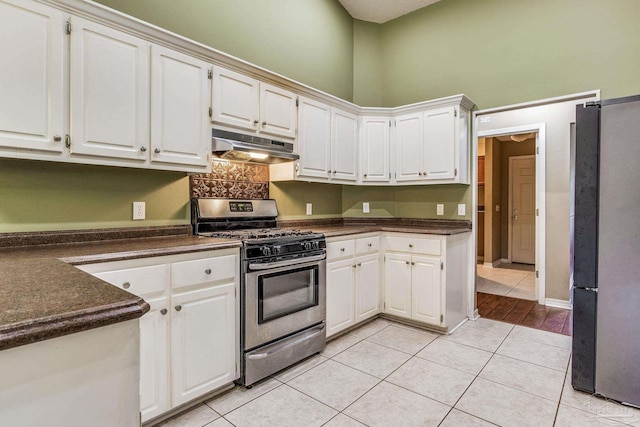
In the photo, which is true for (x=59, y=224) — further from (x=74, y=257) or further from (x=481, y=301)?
(x=481, y=301)

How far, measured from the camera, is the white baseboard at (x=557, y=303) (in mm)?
4039

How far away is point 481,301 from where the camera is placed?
4301mm

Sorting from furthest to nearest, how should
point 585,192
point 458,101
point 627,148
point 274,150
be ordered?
1. point 458,101
2. point 274,150
3. point 585,192
4. point 627,148

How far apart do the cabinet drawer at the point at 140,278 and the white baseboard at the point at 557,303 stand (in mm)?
4361

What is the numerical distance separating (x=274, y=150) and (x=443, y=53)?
2.46 metres

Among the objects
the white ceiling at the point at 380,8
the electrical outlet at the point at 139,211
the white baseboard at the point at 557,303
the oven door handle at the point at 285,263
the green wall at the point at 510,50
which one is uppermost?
the white ceiling at the point at 380,8

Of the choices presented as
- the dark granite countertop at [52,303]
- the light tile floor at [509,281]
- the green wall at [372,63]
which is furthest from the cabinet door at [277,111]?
the light tile floor at [509,281]

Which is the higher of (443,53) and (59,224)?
(443,53)

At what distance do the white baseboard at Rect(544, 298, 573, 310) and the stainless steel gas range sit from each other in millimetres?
3083

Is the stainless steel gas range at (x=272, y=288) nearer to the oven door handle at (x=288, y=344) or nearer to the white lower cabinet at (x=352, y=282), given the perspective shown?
the oven door handle at (x=288, y=344)

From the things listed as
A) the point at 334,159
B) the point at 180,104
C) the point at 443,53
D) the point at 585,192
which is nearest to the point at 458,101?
the point at 443,53

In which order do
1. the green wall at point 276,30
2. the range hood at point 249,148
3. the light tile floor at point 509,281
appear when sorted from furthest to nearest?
1. the light tile floor at point 509,281
2. the green wall at point 276,30
3. the range hood at point 249,148

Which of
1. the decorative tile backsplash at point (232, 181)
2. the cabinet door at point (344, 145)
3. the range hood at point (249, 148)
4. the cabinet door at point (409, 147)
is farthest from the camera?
the cabinet door at point (409, 147)

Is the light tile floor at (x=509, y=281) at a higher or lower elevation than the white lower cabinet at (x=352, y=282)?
lower
